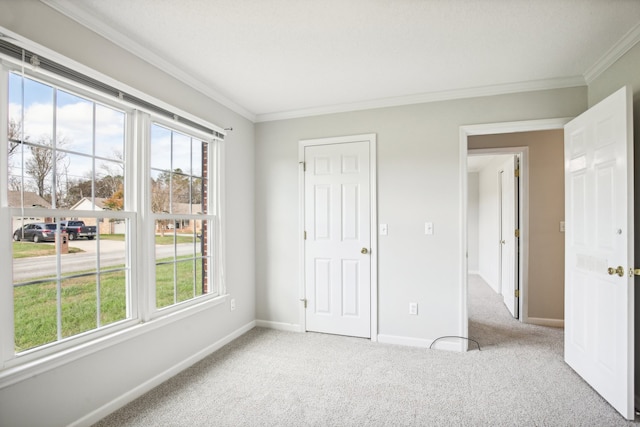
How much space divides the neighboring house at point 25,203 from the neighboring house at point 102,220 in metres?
0.16

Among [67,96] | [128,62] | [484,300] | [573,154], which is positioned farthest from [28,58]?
[484,300]

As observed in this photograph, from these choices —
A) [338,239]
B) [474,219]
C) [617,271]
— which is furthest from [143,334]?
[474,219]

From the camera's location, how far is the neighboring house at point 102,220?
1942 millimetres

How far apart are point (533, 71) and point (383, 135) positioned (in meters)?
1.32

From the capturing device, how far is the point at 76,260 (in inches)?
75.6

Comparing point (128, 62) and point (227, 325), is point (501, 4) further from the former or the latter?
point (227, 325)

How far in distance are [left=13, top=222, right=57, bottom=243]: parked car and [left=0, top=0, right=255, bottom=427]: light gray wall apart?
107mm

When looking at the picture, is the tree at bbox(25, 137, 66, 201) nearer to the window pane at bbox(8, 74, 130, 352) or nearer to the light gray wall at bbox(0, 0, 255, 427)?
the window pane at bbox(8, 74, 130, 352)

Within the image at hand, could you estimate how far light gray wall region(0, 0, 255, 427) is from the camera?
1.63 metres

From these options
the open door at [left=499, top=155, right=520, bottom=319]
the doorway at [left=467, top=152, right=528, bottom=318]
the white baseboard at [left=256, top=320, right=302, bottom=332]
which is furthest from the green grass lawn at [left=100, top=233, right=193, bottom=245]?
the open door at [left=499, top=155, right=520, bottom=319]

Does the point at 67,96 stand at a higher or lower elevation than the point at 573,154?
higher

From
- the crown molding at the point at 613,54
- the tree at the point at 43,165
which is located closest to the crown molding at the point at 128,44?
the tree at the point at 43,165

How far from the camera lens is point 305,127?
11.5 ft

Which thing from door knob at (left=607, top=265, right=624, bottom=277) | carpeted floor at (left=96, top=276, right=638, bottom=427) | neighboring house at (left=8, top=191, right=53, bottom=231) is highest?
neighboring house at (left=8, top=191, right=53, bottom=231)
